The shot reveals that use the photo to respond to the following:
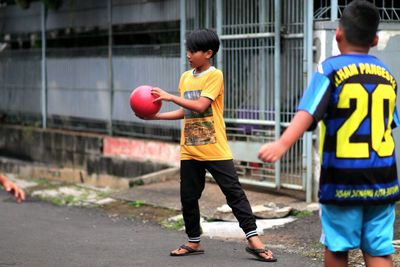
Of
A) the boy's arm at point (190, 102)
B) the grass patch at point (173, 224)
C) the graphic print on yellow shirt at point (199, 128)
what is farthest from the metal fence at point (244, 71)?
the boy's arm at point (190, 102)

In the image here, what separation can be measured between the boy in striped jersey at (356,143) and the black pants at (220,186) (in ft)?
6.82

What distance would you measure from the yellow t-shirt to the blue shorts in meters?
2.18

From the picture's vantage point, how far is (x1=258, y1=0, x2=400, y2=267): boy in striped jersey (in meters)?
4.03

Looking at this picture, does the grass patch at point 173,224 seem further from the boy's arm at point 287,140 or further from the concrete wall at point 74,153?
the boy's arm at point 287,140

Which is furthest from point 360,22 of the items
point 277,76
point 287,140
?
point 277,76

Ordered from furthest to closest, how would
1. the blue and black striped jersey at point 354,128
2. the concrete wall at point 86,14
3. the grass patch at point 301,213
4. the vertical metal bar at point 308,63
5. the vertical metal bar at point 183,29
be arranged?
the concrete wall at point 86,14, the vertical metal bar at point 183,29, the vertical metal bar at point 308,63, the grass patch at point 301,213, the blue and black striped jersey at point 354,128

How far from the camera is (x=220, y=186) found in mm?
6266

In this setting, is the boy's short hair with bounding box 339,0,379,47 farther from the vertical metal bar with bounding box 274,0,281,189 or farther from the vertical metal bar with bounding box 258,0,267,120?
the vertical metal bar with bounding box 258,0,267,120

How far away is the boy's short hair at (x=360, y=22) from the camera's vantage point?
4.03m

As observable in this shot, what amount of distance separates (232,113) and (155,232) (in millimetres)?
2540

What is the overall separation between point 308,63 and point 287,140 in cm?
468

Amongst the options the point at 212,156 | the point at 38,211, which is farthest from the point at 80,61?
the point at 212,156

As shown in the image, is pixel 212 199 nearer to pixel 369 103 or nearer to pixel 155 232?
pixel 155 232

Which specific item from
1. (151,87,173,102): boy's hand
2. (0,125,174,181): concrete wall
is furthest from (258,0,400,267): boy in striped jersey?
(0,125,174,181): concrete wall
